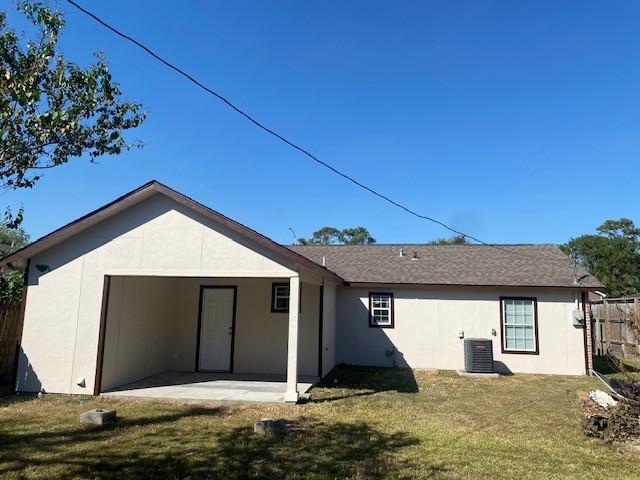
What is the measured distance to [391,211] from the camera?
47.0ft

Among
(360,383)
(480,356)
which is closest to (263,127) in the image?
(360,383)

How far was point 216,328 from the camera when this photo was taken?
12.6 metres

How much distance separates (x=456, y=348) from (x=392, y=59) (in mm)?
8842

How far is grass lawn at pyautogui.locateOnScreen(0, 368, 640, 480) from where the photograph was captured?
5.11 meters

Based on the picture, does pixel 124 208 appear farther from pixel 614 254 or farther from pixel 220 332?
pixel 614 254

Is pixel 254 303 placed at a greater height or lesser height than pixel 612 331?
greater

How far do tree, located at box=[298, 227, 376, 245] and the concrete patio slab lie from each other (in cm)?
6021

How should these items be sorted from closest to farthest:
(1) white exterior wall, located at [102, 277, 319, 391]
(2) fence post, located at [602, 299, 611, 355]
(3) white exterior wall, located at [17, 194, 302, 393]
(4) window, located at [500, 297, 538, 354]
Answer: (3) white exterior wall, located at [17, 194, 302, 393], (1) white exterior wall, located at [102, 277, 319, 391], (4) window, located at [500, 297, 538, 354], (2) fence post, located at [602, 299, 611, 355]

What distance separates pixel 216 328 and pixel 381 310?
5.40 meters

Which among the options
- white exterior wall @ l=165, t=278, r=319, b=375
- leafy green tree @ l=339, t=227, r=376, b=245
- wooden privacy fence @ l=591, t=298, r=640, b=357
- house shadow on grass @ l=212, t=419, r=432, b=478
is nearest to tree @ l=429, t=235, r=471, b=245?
leafy green tree @ l=339, t=227, r=376, b=245

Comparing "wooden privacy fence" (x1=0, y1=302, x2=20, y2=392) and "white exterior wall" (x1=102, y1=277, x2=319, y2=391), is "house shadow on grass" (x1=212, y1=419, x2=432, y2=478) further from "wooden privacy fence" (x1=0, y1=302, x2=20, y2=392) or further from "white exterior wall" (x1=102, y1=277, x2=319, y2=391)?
"wooden privacy fence" (x1=0, y1=302, x2=20, y2=392)

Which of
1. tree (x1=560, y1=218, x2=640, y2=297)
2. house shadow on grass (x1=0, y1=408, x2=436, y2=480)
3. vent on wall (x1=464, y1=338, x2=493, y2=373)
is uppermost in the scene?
tree (x1=560, y1=218, x2=640, y2=297)

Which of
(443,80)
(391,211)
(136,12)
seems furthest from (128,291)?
(443,80)

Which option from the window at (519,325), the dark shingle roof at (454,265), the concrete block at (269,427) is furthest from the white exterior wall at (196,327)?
the window at (519,325)
